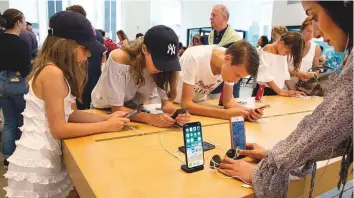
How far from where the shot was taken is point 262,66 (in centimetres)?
245

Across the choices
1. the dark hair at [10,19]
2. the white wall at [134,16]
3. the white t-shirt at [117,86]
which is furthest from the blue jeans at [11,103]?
the white wall at [134,16]

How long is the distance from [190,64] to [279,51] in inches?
41.5

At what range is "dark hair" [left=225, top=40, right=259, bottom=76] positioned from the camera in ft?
5.00

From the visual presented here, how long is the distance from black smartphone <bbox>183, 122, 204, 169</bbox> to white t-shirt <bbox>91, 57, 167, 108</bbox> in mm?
633

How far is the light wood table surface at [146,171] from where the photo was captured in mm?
810

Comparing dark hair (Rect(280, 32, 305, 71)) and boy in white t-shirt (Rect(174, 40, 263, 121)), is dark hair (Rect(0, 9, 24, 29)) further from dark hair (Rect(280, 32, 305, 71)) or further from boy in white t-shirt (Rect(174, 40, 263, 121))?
dark hair (Rect(280, 32, 305, 71))

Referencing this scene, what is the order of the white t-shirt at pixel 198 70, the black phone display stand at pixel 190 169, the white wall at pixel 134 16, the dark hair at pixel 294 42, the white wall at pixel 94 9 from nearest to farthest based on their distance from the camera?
the black phone display stand at pixel 190 169 < the white t-shirt at pixel 198 70 < the dark hair at pixel 294 42 < the white wall at pixel 94 9 < the white wall at pixel 134 16

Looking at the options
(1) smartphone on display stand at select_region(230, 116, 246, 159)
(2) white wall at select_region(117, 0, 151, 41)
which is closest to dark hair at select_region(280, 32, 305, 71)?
(1) smartphone on display stand at select_region(230, 116, 246, 159)

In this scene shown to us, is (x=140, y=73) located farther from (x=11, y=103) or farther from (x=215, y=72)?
(x=11, y=103)

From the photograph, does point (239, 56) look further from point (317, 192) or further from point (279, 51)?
point (279, 51)

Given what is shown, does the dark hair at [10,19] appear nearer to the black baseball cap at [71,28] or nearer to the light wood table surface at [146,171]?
the black baseball cap at [71,28]

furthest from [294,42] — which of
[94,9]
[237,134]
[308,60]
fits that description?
[94,9]

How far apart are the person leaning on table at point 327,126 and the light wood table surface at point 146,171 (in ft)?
0.38

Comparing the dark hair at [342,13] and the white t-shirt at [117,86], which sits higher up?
the dark hair at [342,13]
